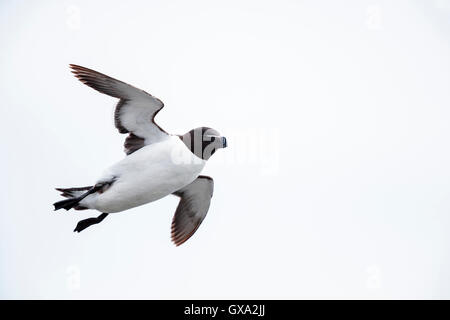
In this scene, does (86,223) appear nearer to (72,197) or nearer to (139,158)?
(72,197)

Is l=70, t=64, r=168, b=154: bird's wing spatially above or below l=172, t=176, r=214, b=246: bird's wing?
above

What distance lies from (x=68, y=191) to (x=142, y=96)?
1841 millimetres

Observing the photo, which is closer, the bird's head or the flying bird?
the flying bird

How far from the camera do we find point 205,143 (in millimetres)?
11711

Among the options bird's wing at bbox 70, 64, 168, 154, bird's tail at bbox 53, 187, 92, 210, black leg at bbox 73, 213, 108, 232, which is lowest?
black leg at bbox 73, 213, 108, 232

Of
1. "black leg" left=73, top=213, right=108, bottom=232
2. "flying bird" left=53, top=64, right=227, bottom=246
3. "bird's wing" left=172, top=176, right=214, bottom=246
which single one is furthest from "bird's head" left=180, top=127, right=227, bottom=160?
"black leg" left=73, top=213, right=108, bottom=232

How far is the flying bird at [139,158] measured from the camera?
11.5 metres

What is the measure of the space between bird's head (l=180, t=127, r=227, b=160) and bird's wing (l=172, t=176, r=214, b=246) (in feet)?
5.04

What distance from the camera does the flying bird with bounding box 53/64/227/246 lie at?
1150 cm

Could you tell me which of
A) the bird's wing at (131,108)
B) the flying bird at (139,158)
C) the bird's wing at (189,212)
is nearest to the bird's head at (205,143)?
the flying bird at (139,158)

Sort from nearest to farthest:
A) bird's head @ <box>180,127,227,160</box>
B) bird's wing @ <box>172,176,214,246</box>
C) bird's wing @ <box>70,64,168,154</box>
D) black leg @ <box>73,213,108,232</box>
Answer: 1. bird's wing @ <box>70,64,168,154</box>
2. bird's head @ <box>180,127,227,160</box>
3. black leg @ <box>73,213,108,232</box>
4. bird's wing @ <box>172,176,214,246</box>

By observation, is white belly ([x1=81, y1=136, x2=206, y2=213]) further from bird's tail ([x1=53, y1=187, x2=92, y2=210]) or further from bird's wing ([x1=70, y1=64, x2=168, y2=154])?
bird's wing ([x1=70, y1=64, x2=168, y2=154])

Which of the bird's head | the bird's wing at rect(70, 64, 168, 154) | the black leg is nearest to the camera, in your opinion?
the bird's wing at rect(70, 64, 168, 154)
